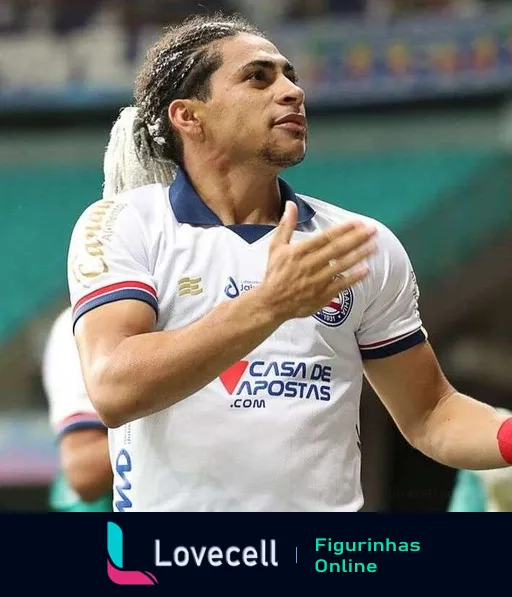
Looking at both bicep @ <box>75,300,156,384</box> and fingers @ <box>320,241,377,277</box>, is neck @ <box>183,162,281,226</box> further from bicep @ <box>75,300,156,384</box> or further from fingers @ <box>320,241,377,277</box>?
fingers @ <box>320,241,377,277</box>

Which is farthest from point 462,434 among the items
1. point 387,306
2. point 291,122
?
point 291,122

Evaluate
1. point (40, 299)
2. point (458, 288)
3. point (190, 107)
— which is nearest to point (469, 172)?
point (458, 288)

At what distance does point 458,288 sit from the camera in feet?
26.0

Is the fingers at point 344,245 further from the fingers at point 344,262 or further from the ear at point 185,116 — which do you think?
the ear at point 185,116

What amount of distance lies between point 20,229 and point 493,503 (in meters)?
6.12

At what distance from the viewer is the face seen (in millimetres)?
2586

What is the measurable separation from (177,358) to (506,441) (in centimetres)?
68

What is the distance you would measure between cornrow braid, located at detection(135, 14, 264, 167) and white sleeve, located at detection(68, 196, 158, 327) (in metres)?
0.28

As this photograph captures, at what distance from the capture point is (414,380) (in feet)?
8.79

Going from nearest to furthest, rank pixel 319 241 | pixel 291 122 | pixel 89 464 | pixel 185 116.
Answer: pixel 319 241 → pixel 291 122 → pixel 185 116 → pixel 89 464
